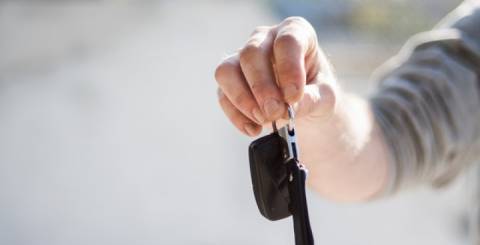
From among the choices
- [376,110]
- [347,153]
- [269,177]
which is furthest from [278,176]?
[376,110]

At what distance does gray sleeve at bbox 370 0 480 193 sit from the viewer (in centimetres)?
89

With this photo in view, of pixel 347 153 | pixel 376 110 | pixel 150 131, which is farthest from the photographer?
pixel 150 131

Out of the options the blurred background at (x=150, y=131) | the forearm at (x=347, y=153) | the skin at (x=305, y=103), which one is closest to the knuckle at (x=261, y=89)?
the skin at (x=305, y=103)

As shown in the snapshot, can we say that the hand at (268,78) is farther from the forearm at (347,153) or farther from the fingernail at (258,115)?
the forearm at (347,153)

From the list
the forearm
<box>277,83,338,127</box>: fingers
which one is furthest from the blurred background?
<box>277,83,338,127</box>: fingers

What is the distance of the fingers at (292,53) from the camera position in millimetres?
476

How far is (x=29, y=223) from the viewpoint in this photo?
935 millimetres

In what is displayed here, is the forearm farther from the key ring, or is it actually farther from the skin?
the key ring

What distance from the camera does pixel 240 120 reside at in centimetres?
51

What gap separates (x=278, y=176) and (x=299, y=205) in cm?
3

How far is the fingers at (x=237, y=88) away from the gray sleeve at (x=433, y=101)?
39 cm

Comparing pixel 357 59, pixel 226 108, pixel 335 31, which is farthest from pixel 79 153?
pixel 335 31

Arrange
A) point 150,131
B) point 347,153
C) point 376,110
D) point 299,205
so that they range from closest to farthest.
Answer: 1. point 299,205
2. point 347,153
3. point 376,110
4. point 150,131

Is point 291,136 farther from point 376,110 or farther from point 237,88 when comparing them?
point 376,110
